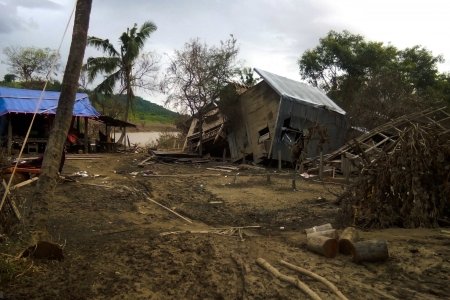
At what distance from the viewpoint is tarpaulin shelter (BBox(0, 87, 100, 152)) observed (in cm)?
2103

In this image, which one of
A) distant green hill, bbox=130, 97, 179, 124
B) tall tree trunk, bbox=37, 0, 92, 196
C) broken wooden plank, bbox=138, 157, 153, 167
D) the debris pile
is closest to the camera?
tall tree trunk, bbox=37, 0, 92, 196

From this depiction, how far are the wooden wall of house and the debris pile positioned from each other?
12.9 metres

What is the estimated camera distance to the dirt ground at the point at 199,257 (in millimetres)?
4504

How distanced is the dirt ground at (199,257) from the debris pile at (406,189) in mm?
438

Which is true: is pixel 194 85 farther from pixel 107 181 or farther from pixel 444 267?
pixel 444 267

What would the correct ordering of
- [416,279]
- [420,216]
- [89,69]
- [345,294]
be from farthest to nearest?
[89,69] < [420,216] < [416,279] < [345,294]

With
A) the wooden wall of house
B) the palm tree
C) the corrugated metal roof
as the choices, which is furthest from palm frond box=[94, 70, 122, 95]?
the corrugated metal roof

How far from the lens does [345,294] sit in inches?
176

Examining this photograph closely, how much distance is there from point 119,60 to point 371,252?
2598cm

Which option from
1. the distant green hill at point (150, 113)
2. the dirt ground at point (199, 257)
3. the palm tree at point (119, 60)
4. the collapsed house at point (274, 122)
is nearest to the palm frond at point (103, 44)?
the palm tree at point (119, 60)

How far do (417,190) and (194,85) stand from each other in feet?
57.4

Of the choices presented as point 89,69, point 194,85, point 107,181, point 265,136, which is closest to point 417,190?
point 107,181

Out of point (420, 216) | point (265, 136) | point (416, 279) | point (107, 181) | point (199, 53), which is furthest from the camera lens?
point (199, 53)

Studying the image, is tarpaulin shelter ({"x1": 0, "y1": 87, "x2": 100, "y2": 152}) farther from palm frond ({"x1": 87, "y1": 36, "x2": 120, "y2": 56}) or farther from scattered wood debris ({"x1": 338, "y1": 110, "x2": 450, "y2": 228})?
scattered wood debris ({"x1": 338, "y1": 110, "x2": 450, "y2": 228})
